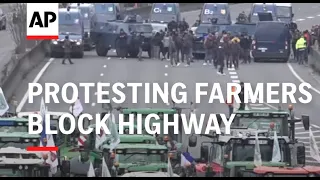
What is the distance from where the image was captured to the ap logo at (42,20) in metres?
51.4

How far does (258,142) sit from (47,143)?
429 centimetres

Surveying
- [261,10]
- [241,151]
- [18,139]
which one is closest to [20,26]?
[261,10]

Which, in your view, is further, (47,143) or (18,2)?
(18,2)

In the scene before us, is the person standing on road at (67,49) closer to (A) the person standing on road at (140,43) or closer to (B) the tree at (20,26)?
(B) the tree at (20,26)

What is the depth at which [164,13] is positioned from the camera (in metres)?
62.0

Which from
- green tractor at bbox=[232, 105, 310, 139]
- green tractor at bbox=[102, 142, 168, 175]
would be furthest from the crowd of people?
green tractor at bbox=[102, 142, 168, 175]

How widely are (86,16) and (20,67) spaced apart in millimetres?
17188

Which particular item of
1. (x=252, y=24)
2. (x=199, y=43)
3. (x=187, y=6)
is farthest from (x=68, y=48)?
(x=187, y=6)

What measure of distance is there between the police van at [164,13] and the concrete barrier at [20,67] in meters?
10.0

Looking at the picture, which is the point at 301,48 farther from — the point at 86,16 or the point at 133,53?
the point at 86,16

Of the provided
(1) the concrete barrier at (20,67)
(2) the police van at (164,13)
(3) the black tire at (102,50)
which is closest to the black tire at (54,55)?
(1) the concrete barrier at (20,67)

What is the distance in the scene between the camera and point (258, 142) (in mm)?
22328

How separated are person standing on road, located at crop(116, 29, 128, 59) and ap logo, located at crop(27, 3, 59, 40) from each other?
293 cm

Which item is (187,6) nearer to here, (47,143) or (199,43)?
(199,43)
